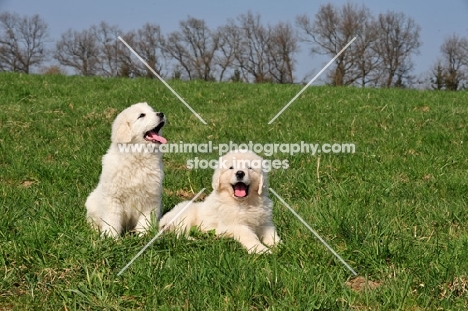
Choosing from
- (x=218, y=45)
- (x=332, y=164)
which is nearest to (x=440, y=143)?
(x=332, y=164)

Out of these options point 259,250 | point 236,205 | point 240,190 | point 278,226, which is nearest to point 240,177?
point 240,190

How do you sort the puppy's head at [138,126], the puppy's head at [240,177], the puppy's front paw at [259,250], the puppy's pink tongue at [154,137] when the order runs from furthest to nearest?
1. the puppy's pink tongue at [154,137]
2. the puppy's head at [138,126]
3. the puppy's head at [240,177]
4. the puppy's front paw at [259,250]

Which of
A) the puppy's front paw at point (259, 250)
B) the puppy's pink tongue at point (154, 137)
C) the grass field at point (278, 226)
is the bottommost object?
the puppy's front paw at point (259, 250)

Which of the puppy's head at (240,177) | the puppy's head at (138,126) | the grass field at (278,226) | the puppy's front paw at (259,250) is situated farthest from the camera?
the puppy's head at (138,126)

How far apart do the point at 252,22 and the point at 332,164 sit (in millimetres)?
58887

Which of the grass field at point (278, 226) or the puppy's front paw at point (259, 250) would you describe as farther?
the puppy's front paw at point (259, 250)

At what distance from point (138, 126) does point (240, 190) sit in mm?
1078

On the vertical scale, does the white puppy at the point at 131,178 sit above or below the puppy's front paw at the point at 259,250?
above

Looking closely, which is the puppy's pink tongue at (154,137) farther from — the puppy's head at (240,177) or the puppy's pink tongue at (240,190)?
the puppy's pink tongue at (240,190)

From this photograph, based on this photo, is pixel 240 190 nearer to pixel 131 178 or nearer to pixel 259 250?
pixel 259 250

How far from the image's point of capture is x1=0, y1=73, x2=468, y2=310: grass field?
277 cm

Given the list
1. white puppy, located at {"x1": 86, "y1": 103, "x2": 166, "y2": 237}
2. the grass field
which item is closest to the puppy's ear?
white puppy, located at {"x1": 86, "y1": 103, "x2": 166, "y2": 237}

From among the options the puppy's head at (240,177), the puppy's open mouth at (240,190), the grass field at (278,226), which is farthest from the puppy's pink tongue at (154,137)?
the grass field at (278,226)

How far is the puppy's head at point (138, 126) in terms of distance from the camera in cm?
435
